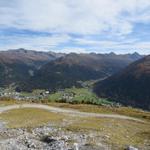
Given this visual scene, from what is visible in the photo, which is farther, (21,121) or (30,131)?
(21,121)

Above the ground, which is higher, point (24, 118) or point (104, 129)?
point (104, 129)

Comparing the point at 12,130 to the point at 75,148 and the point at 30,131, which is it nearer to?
the point at 30,131

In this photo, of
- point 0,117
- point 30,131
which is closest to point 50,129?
point 30,131

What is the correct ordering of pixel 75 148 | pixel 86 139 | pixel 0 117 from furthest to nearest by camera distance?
1. pixel 0 117
2. pixel 86 139
3. pixel 75 148

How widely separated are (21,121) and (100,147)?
859 inches

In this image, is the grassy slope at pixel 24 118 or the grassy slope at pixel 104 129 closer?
the grassy slope at pixel 104 129

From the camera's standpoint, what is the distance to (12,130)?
49781 mm

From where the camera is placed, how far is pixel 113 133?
167 ft

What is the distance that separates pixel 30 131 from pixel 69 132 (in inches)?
211

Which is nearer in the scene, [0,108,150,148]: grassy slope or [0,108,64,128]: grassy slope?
[0,108,150,148]: grassy slope

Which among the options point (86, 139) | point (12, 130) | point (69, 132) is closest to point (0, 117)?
point (12, 130)

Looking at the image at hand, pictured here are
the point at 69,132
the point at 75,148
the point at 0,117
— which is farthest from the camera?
the point at 0,117

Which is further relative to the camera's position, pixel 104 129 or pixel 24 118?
pixel 24 118

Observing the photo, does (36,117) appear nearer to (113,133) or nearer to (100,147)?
(113,133)
